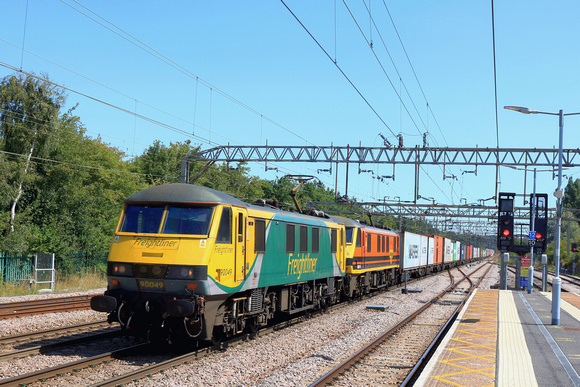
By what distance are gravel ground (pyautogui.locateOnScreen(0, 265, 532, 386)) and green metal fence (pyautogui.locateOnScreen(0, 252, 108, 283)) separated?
11947mm

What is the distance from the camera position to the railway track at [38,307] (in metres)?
16.9

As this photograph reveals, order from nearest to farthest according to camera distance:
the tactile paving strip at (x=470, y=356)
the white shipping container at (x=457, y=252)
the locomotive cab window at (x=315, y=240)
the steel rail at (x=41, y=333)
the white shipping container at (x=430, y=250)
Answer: the tactile paving strip at (x=470, y=356) → the steel rail at (x=41, y=333) → the locomotive cab window at (x=315, y=240) → the white shipping container at (x=430, y=250) → the white shipping container at (x=457, y=252)

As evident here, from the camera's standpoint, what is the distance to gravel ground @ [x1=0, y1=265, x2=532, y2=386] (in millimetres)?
10297

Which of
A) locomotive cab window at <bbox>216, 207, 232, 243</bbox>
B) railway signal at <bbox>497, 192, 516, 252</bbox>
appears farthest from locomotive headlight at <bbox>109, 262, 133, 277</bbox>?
railway signal at <bbox>497, 192, 516, 252</bbox>

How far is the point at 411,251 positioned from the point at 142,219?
28807mm

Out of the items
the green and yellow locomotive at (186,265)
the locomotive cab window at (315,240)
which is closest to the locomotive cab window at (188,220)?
the green and yellow locomotive at (186,265)

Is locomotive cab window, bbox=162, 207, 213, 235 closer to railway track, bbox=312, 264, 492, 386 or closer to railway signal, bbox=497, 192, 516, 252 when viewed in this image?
railway track, bbox=312, 264, 492, 386

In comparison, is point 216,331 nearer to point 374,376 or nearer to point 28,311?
point 374,376

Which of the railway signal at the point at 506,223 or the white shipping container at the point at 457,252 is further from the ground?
the railway signal at the point at 506,223

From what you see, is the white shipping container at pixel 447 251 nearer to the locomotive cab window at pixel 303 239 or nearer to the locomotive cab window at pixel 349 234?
the locomotive cab window at pixel 349 234

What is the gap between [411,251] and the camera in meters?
38.7

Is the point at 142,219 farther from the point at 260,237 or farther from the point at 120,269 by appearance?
the point at 260,237

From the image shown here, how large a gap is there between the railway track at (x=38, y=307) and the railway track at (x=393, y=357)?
399 inches

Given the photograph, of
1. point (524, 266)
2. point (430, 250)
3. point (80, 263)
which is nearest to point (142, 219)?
point (80, 263)
